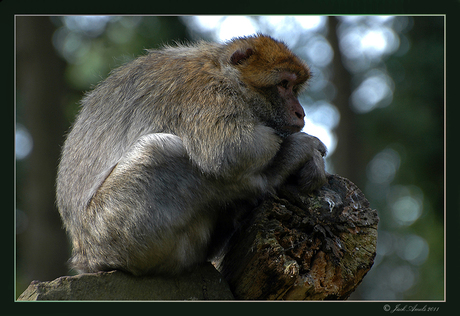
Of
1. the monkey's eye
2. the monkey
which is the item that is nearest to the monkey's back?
the monkey

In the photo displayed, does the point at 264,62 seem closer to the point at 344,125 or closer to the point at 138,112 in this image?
the point at 138,112

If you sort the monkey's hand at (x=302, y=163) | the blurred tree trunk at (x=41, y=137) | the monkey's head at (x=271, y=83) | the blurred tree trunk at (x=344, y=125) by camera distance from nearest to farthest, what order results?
the monkey's hand at (x=302, y=163) → the monkey's head at (x=271, y=83) → the blurred tree trunk at (x=41, y=137) → the blurred tree trunk at (x=344, y=125)

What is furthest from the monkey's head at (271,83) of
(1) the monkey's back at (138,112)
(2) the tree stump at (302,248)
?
(2) the tree stump at (302,248)

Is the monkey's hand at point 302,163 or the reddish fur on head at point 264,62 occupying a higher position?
the reddish fur on head at point 264,62

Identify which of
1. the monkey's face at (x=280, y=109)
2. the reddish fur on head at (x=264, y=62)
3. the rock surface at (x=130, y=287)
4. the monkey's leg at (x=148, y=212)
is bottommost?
the rock surface at (x=130, y=287)

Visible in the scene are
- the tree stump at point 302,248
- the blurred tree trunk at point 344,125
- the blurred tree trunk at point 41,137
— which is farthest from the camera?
the blurred tree trunk at point 344,125

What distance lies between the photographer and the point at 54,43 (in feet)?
40.2

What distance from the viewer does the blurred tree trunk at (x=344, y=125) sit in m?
13.1

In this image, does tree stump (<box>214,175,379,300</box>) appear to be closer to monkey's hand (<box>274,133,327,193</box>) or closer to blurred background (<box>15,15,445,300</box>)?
monkey's hand (<box>274,133,327,193</box>)

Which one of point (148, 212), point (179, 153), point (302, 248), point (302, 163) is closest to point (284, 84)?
point (302, 163)

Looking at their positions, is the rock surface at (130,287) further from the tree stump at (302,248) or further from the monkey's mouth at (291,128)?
the monkey's mouth at (291,128)

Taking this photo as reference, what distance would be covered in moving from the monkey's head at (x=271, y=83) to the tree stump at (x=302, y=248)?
93 centimetres

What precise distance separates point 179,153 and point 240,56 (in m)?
1.63
